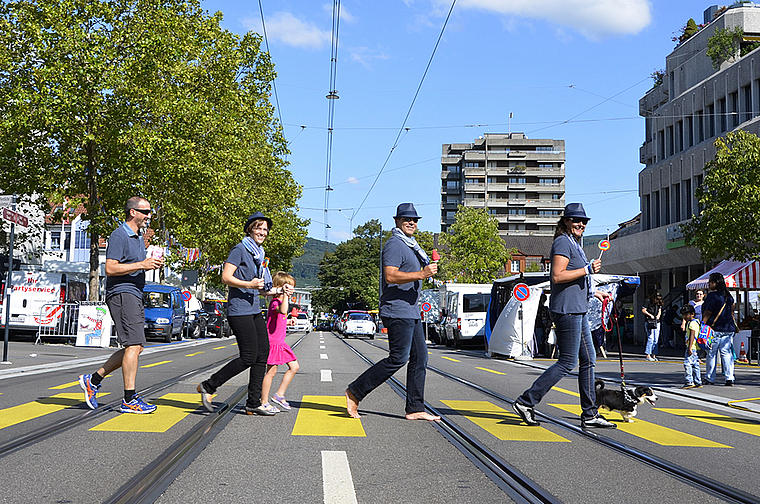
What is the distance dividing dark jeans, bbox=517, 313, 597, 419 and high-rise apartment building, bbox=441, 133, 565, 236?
367 ft

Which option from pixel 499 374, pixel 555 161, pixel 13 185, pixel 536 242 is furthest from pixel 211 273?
pixel 555 161

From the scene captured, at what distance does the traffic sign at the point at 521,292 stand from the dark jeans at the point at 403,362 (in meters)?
14.5

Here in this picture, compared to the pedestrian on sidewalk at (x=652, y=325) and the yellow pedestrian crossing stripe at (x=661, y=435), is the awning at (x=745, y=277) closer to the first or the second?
the pedestrian on sidewalk at (x=652, y=325)

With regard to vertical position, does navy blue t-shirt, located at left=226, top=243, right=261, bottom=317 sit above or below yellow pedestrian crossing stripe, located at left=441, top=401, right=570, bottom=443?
above

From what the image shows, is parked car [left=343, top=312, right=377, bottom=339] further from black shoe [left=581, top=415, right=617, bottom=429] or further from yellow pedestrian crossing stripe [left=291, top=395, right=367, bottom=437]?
black shoe [left=581, top=415, right=617, bottom=429]

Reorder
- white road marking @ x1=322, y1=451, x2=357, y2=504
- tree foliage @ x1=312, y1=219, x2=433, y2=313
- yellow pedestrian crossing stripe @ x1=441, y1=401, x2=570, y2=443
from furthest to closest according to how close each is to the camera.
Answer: tree foliage @ x1=312, y1=219, x2=433, y2=313
yellow pedestrian crossing stripe @ x1=441, y1=401, x2=570, y2=443
white road marking @ x1=322, y1=451, x2=357, y2=504

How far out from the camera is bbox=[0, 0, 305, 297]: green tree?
27.5m

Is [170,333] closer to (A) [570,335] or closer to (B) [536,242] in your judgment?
(A) [570,335]

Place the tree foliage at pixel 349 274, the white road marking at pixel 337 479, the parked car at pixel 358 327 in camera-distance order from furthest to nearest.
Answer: the tree foliage at pixel 349 274 < the parked car at pixel 358 327 < the white road marking at pixel 337 479

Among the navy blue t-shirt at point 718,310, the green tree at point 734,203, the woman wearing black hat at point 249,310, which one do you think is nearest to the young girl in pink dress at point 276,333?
the woman wearing black hat at point 249,310

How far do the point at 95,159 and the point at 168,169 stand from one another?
3.17 m

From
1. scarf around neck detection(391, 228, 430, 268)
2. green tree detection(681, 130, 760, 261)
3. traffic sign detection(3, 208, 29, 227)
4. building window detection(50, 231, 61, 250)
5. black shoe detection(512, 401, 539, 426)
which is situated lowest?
black shoe detection(512, 401, 539, 426)

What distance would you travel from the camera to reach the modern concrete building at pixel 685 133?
3478 cm

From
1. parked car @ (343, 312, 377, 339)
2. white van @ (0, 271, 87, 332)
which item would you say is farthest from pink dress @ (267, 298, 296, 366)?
parked car @ (343, 312, 377, 339)
